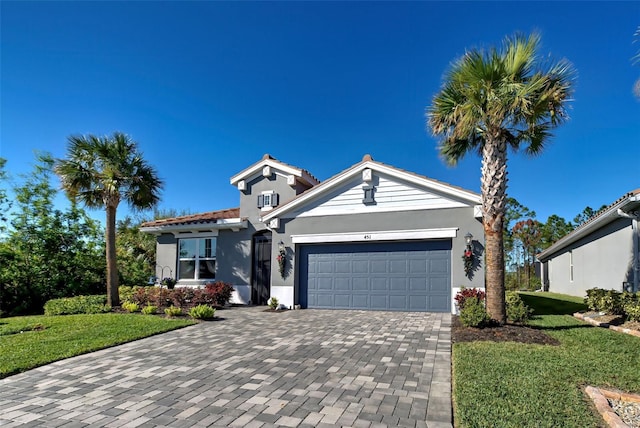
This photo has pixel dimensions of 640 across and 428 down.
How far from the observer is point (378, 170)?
41.1 feet

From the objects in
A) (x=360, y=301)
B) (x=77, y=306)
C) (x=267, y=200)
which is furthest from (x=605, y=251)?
(x=77, y=306)

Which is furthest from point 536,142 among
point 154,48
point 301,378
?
point 154,48

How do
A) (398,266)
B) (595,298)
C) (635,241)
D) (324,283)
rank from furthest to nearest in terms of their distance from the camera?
(324,283), (398,266), (595,298), (635,241)

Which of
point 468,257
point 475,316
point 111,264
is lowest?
point 475,316

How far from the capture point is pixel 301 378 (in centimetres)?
532

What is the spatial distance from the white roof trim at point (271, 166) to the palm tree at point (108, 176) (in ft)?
12.8

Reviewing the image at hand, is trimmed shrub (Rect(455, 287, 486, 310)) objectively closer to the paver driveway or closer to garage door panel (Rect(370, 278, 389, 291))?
the paver driveway

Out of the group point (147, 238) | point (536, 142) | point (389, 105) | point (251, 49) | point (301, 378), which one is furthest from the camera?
point (147, 238)

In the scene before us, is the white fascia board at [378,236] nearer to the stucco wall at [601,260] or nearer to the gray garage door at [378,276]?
the gray garage door at [378,276]

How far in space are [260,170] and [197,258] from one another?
510cm

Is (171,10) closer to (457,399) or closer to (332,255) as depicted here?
(332,255)

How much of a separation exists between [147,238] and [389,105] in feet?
63.0

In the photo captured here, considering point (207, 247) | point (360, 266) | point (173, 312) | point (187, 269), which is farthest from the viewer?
point (187, 269)

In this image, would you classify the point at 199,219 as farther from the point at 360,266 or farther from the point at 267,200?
the point at 360,266
